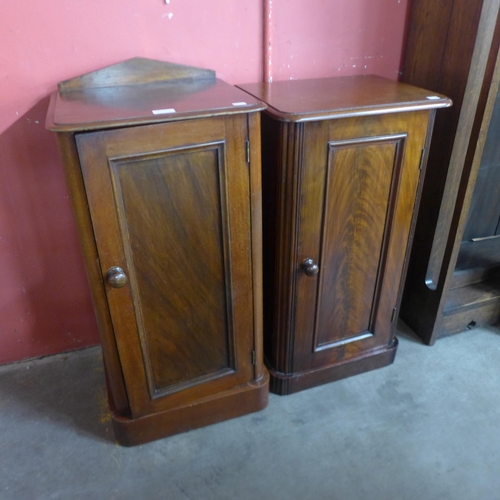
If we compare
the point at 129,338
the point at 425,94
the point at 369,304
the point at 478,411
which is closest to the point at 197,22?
the point at 425,94

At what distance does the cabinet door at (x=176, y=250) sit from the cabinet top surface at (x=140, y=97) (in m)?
0.03

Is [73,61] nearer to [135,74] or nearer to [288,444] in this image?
[135,74]

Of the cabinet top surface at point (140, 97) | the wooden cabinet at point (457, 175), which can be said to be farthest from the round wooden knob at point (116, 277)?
the wooden cabinet at point (457, 175)

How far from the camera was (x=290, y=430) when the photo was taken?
1553 millimetres

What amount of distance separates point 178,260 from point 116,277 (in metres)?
0.18

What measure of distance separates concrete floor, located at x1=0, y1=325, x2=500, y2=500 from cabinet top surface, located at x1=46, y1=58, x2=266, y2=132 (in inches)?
42.7

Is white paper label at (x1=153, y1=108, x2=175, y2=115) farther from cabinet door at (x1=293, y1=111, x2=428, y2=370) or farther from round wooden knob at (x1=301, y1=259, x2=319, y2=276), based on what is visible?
round wooden knob at (x1=301, y1=259, x2=319, y2=276)

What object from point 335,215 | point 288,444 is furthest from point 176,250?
point 288,444

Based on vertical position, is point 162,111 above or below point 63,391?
above

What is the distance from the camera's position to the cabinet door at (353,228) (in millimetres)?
1279

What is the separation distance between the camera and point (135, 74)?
55.0 inches

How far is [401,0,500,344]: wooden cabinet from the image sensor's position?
142 centimetres

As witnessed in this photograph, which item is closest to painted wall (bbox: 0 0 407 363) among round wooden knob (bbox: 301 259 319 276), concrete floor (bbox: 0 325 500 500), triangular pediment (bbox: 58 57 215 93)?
triangular pediment (bbox: 58 57 215 93)

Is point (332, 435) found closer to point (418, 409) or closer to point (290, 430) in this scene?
point (290, 430)
